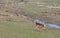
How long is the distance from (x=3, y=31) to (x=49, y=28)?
2.81 m

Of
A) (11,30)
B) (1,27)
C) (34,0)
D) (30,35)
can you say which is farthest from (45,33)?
(34,0)

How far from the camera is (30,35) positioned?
33.1 ft

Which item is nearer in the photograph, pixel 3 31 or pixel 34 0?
pixel 3 31

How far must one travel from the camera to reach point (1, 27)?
11.8m

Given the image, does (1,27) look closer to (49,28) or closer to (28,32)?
(28,32)

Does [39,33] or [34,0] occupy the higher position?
[39,33]

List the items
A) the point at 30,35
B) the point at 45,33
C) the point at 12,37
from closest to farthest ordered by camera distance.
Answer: the point at 12,37, the point at 30,35, the point at 45,33

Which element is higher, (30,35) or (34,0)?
(30,35)

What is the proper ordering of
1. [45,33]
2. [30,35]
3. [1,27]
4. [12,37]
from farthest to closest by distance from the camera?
[1,27], [45,33], [30,35], [12,37]

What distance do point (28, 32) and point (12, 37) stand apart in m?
1.44

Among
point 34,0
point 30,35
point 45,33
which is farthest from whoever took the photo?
point 34,0

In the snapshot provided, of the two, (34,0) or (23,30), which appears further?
(34,0)

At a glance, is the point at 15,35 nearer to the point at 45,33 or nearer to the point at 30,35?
the point at 30,35

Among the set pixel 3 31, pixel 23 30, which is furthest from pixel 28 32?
pixel 3 31
